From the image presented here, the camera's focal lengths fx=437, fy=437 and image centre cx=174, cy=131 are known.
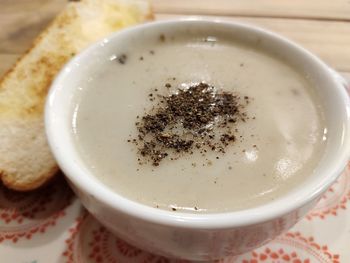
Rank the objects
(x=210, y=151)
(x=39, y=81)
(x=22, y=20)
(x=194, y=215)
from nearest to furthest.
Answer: (x=194, y=215) < (x=210, y=151) < (x=39, y=81) < (x=22, y=20)

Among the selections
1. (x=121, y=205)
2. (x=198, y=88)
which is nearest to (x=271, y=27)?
(x=198, y=88)

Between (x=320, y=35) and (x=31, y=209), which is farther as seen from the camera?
(x=320, y=35)

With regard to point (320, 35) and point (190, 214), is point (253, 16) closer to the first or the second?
point (320, 35)

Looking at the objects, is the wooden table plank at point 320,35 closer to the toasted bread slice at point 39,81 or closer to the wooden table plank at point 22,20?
the toasted bread slice at point 39,81

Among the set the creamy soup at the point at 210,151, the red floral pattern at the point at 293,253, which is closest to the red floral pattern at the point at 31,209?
the creamy soup at the point at 210,151

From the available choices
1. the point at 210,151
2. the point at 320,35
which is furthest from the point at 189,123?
the point at 320,35

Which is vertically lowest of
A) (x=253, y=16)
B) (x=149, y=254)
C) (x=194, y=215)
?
(x=149, y=254)

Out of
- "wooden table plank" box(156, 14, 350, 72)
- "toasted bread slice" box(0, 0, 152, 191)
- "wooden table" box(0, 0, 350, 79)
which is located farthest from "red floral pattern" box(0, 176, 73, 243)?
"wooden table plank" box(156, 14, 350, 72)
